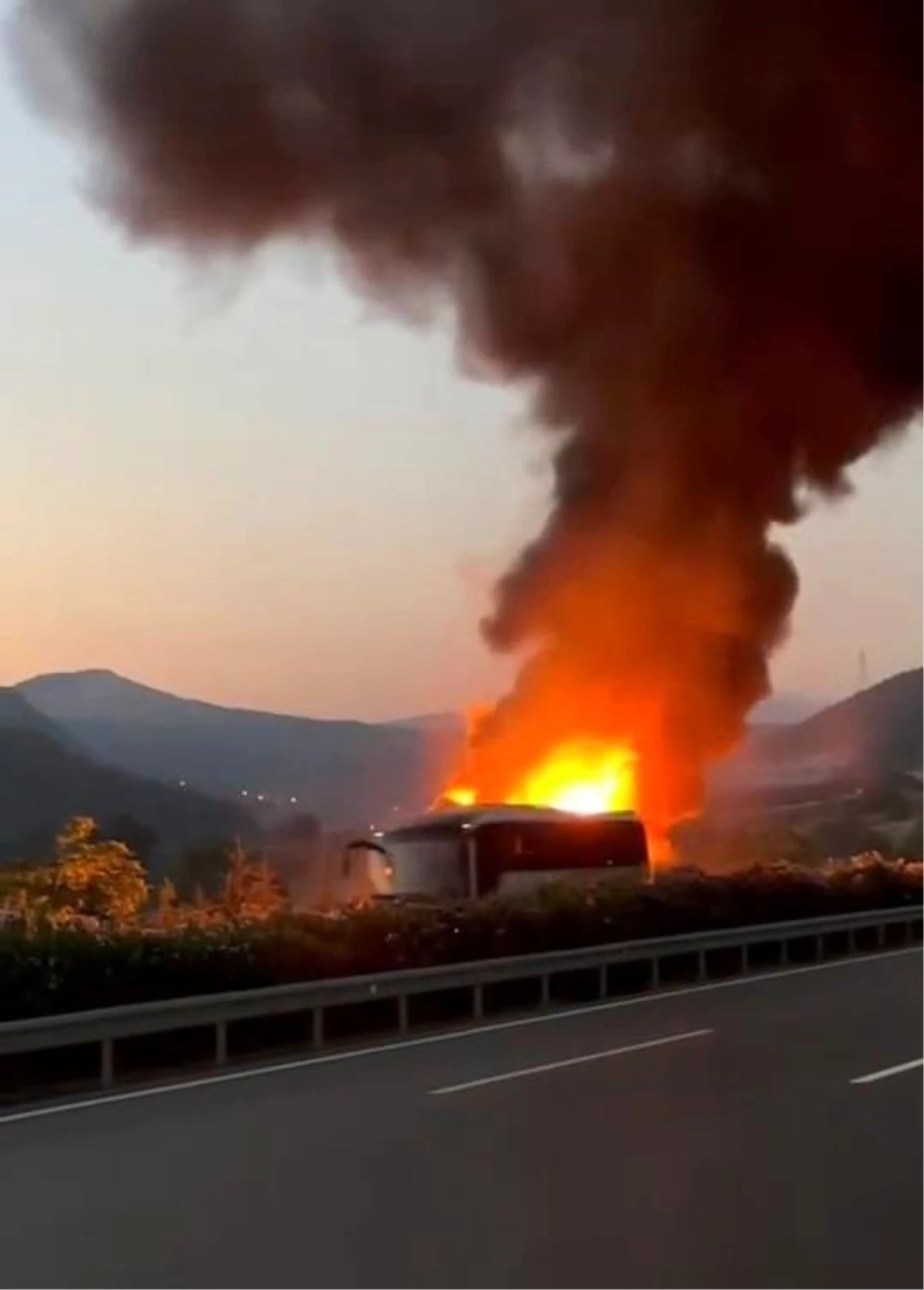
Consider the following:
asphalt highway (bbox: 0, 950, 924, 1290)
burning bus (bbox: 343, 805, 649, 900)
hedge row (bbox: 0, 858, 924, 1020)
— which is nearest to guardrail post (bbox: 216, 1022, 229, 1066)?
asphalt highway (bbox: 0, 950, 924, 1290)

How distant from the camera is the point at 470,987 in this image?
16734 millimetres

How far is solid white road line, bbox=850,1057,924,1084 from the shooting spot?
11.3 meters

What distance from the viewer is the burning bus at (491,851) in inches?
1088

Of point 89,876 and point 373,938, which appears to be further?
point 89,876

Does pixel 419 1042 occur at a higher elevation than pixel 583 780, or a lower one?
lower

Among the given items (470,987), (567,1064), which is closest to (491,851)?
(470,987)

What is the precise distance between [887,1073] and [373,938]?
254 inches

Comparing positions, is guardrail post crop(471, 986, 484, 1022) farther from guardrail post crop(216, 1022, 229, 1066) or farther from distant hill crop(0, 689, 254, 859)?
distant hill crop(0, 689, 254, 859)

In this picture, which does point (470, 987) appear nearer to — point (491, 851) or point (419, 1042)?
point (419, 1042)

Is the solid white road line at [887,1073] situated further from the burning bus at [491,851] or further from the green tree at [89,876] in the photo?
the burning bus at [491,851]

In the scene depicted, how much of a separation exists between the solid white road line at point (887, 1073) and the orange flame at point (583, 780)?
1920 centimetres

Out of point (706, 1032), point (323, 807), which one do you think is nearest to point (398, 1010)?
point (706, 1032)

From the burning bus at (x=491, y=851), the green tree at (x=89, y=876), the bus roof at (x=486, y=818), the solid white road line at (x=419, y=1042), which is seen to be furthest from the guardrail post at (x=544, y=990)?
the bus roof at (x=486, y=818)

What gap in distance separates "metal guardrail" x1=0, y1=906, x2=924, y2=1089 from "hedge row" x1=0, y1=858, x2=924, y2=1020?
0.59m
